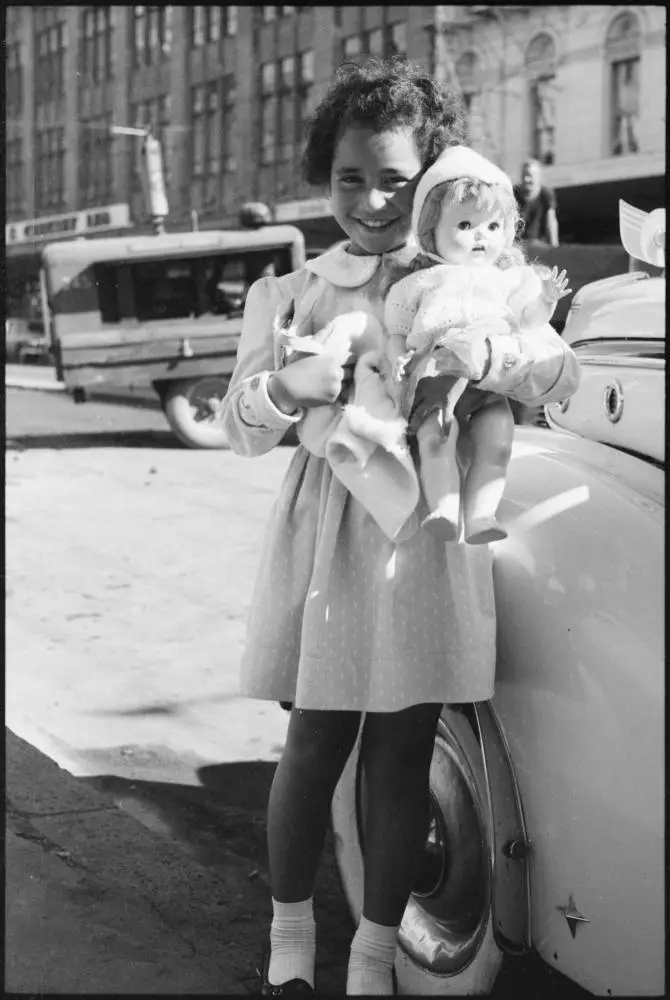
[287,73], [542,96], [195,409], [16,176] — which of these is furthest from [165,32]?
[195,409]

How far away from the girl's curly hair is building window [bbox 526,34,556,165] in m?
23.3

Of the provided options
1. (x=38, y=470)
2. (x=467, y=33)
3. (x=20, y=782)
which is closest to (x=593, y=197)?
(x=467, y=33)

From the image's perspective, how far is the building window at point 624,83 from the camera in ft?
72.1

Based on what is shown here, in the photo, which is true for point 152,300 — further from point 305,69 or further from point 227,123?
point 227,123

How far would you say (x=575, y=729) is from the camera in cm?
182

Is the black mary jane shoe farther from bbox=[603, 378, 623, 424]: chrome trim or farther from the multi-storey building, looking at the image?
the multi-storey building

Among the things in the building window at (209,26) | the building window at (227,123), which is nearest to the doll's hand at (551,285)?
the building window at (227,123)

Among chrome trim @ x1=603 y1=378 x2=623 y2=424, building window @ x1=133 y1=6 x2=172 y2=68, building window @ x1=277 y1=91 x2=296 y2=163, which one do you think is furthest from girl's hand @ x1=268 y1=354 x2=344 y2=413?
building window @ x1=133 y1=6 x2=172 y2=68

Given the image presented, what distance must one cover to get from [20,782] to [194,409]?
8.93 m

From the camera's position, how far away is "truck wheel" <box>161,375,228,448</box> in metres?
12.0

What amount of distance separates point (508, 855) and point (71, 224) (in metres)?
38.2

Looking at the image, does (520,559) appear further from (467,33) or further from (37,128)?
(37,128)

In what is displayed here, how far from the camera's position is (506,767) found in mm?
1960

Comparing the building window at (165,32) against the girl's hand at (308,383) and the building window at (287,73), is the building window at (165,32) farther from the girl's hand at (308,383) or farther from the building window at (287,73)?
the girl's hand at (308,383)
